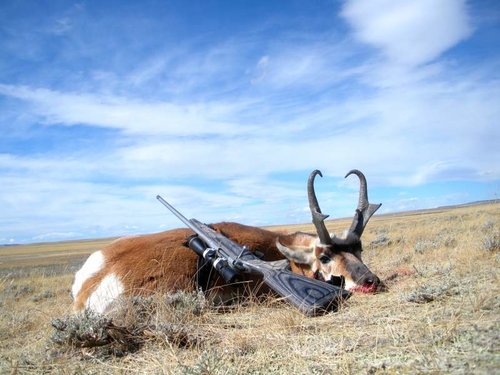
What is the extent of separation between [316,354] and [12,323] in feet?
Result: 16.1

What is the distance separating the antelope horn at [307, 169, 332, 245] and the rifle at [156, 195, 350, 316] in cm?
124

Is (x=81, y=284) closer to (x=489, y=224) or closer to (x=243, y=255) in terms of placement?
(x=243, y=255)

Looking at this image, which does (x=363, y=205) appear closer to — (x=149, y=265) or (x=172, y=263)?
(x=172, y=263)

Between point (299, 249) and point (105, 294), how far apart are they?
3.19 meters

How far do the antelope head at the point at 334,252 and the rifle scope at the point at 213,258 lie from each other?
139 cm

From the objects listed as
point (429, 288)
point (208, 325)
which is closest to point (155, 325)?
point (208, 325)

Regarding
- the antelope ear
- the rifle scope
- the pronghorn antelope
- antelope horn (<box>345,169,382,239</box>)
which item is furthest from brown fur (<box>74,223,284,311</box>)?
antelope horn (<box>345,169,382,239</box>)

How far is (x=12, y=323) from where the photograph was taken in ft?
18.9

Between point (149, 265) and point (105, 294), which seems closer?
point (105, 294)

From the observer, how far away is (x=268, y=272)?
491cm

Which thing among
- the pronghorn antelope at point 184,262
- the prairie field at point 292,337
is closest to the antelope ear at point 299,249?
the pronghorn antelope at point 184,262

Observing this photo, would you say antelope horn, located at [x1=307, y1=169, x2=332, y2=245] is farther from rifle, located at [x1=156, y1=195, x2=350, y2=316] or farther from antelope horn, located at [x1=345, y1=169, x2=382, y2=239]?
rifle, located at [x1=156, y1=195, x2=350, y2=316]

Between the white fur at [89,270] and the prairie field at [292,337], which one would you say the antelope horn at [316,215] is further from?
the white fur at [89,270]

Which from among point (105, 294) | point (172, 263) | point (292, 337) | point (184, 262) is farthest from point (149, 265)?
point (292, 337)
